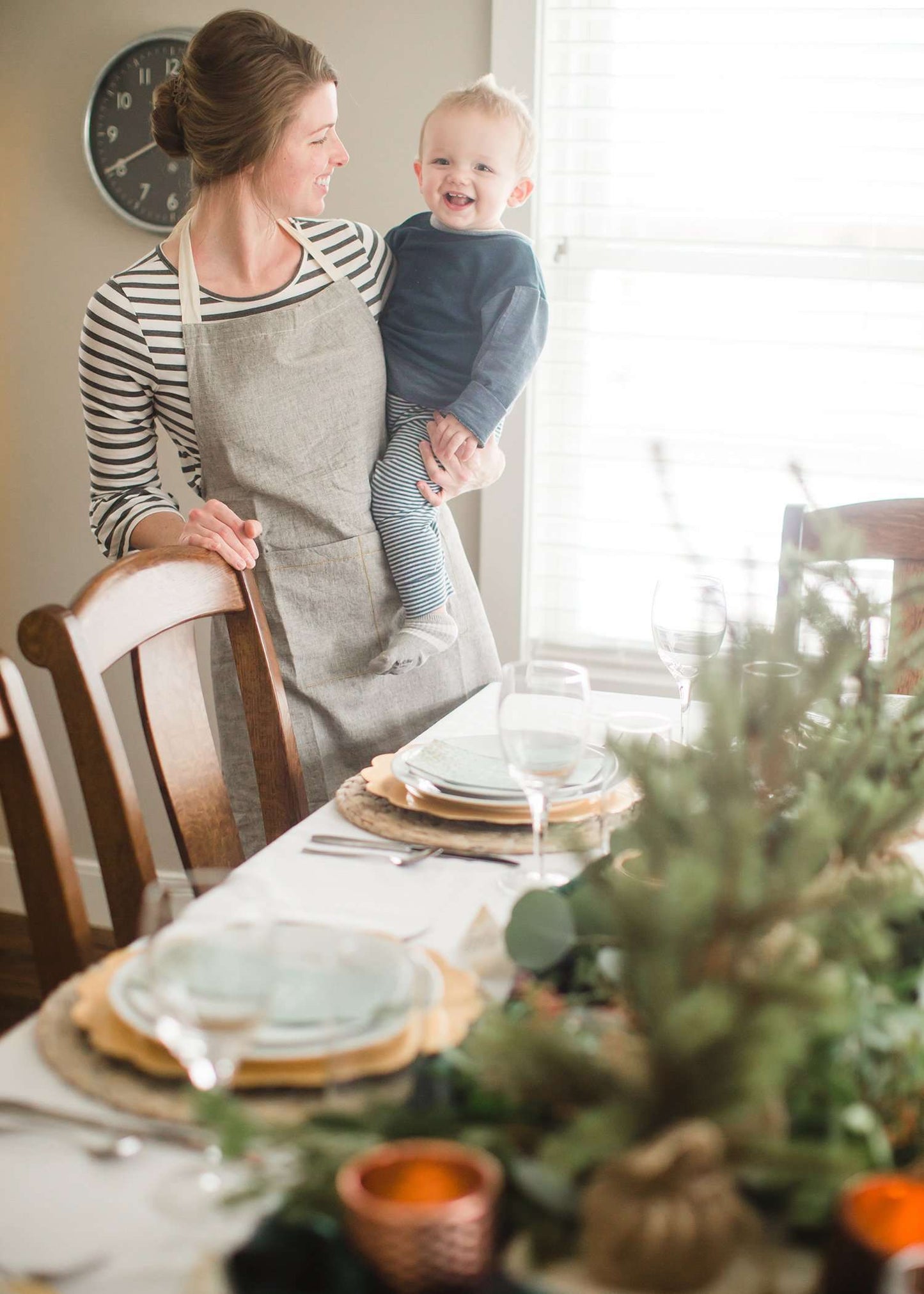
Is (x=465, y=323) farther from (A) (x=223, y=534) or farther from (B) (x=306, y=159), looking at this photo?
(A) (x=223, y=534)

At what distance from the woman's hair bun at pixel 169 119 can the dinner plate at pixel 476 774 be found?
1014mm

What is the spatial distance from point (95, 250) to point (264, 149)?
1.26 meters

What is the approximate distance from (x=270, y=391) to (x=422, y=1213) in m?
1.44

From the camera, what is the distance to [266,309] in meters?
1.78

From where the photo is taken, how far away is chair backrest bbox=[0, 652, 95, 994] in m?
1.07

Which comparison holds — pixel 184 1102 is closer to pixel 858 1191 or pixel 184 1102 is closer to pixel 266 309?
pixel 858 1191

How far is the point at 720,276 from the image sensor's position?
94.3 inches

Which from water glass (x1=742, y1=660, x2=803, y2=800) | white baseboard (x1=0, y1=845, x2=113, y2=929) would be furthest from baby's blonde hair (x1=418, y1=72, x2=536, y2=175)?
white baseboard (x1=0, y1=845, x2=113, y2=929)

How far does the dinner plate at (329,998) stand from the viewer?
713 millimetres

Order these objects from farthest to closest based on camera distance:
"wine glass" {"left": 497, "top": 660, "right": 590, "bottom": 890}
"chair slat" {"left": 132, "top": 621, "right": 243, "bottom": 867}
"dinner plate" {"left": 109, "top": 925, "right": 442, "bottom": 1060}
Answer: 1. "chair slat" {"left": 132, "top": 621, "right": 243, "bottom": 867}
2. "wine glass" {"left": 497, "top": 660, "right": 590, "bottom": 890}
3. "dinner plate" {"left": 109, "top": 925, "right": 442, "bottom": 1060}

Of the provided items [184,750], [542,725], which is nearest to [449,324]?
[184,750]

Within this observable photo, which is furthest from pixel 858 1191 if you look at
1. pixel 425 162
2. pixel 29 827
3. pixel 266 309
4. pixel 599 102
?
pixel 599 102

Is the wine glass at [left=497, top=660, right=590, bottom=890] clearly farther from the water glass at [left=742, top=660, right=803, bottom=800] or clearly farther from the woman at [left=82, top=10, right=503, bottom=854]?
the woman at [left=82, top=10, right=503, bottom=854]

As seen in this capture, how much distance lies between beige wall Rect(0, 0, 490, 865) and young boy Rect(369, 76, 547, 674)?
543 mm
